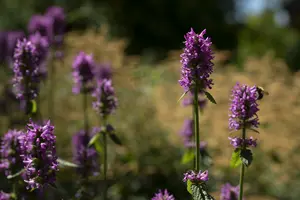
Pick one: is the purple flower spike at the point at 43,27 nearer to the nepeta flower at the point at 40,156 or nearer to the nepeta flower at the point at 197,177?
the nepeta flower at the point at 40,156

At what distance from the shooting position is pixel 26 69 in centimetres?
271

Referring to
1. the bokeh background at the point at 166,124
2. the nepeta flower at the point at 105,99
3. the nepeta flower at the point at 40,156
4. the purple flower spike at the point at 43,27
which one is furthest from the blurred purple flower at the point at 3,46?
the nepeta flower at the point at 40,156

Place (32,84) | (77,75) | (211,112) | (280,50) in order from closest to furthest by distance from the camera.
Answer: (32,84), (77,75), (211,112), (280,50)

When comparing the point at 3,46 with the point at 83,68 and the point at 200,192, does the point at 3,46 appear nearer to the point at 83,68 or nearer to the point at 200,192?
the point at 83,68

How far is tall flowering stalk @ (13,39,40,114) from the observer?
2.67 m

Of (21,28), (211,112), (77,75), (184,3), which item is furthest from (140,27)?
(77,75)

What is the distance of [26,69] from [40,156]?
2.39 ft

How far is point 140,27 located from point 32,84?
1386 centimetres

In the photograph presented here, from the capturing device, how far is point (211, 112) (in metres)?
6.45

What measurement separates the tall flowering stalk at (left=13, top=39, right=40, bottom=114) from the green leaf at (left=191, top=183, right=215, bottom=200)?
3.58 feet

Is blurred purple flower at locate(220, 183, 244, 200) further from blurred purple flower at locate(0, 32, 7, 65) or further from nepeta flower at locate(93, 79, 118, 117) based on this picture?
blurred purple flower at locate(0, 32, 7, 65)

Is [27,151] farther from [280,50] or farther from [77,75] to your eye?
[280,50]

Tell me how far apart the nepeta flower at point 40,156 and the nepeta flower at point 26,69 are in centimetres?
63

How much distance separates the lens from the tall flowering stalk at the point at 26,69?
2.67m
